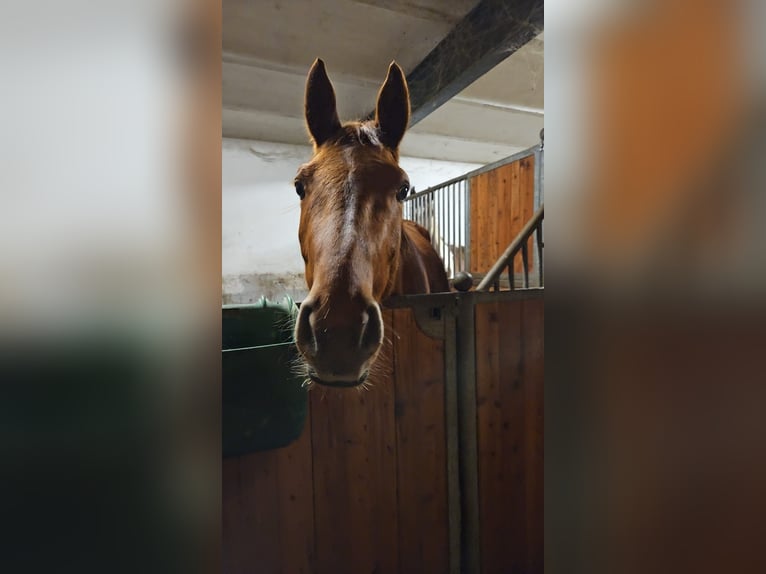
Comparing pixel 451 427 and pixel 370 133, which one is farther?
pixel 451 427

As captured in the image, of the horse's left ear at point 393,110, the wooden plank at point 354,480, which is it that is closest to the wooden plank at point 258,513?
the wooden plank at point 354,480

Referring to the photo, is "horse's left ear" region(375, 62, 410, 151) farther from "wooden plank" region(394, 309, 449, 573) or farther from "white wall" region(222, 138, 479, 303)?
"wooden plank" region(394, 309, 449, 573)

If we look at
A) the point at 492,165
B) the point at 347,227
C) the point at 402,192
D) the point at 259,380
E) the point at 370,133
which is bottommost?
the point at 259,380

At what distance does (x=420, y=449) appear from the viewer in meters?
0.92

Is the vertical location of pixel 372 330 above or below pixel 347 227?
below

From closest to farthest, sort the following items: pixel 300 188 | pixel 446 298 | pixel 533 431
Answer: pixel 300 188
pixel 446 298
pixel 533 431

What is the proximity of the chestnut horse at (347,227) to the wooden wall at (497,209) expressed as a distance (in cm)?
164

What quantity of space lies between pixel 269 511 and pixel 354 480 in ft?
0.70

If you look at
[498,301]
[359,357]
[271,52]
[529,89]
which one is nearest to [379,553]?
[359,357]

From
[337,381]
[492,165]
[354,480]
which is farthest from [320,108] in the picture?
[492,165]

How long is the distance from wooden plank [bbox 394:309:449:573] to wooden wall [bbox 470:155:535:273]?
60.1 inches

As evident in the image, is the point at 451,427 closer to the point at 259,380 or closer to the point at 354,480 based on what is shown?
the point at 354,480

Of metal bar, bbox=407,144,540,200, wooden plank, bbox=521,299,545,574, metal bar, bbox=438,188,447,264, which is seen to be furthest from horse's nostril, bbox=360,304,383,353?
metal bar, bbox=438,188,447,264
